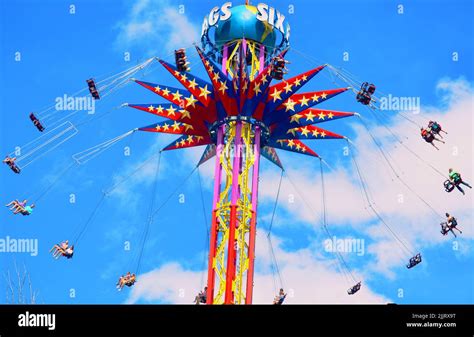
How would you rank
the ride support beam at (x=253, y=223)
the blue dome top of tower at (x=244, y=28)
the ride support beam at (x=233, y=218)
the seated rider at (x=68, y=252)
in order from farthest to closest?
the blue dome top of tower at (x=244, y=28)
the seated rider at (x=68, y=252)
the ride support beam at (x=253, y=223)
the ride support beam at (x=233, y=218)

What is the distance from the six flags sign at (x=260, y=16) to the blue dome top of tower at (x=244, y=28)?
27 cm

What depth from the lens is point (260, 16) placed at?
47.3 metres

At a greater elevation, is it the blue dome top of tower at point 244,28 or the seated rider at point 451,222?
the blue dome top of tower at point 244,28

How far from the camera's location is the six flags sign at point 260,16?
156 ft

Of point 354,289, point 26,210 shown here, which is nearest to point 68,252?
point 26,210

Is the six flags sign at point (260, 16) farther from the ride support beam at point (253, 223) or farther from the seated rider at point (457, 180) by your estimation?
the seated rider at point (457, 180)

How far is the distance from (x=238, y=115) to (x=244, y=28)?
187 inches

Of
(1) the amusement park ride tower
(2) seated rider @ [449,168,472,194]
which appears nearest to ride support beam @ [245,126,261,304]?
(1) the amusement park ride tower

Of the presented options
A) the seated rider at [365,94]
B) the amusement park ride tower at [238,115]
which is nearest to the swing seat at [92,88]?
the amusement park ride tower at [238,115]

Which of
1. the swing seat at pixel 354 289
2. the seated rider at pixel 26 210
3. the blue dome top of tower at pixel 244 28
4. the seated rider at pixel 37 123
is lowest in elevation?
the swing seat at pixel 354 289

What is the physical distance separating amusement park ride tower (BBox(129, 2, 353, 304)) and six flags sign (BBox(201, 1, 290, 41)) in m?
0.05

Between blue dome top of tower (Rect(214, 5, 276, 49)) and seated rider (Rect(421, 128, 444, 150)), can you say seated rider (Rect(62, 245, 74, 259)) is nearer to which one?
blue dome top of tower (Rect(214, 5, 276, 49))

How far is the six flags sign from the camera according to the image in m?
47.5
